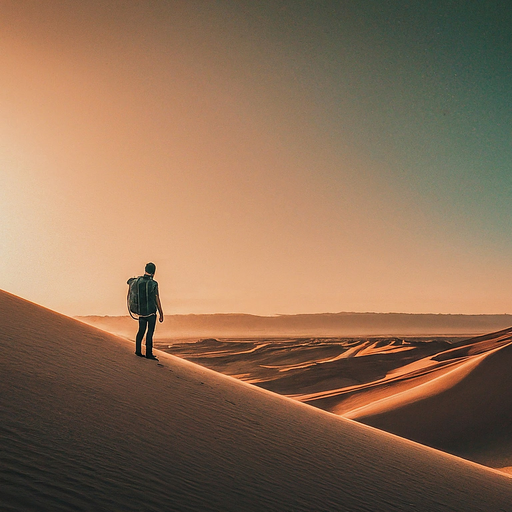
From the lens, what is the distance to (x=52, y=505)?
2.13 meters

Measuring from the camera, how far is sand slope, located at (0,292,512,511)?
100.0 inches

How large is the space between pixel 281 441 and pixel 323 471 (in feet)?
2.71

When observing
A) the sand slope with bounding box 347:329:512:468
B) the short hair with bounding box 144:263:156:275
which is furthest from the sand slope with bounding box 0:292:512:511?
the sand slope with bounding box 347:329:512:468

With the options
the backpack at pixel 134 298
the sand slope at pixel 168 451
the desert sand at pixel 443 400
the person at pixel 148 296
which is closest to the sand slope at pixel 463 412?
the desert sand at pixel 443 400

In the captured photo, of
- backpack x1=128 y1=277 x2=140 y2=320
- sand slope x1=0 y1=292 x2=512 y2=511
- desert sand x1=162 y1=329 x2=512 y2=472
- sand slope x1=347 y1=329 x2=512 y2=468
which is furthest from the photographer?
desert sand x1=162 y1=329 x2=512 y2=472

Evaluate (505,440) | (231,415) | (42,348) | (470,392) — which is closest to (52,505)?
(231,415)

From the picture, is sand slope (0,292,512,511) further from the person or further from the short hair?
the short hair

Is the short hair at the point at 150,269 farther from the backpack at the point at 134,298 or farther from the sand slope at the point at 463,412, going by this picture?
the sand slope at the point at 463,412

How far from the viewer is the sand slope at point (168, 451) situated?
2.54 m

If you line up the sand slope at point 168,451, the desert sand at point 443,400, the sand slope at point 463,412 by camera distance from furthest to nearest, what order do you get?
the desert sand at point 443,400
the sand slope at point 463,412
the sand slope at point 168,451

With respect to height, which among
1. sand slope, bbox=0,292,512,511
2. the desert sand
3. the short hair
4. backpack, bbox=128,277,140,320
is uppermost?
the short hair

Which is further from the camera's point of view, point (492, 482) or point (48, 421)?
point (492, 482)

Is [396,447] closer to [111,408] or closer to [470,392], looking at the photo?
[111,408]

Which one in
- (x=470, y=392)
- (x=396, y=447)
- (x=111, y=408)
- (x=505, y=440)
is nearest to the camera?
(x=111, y=408)
